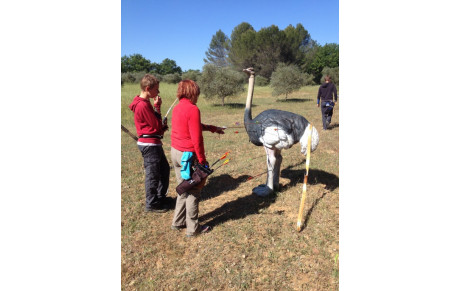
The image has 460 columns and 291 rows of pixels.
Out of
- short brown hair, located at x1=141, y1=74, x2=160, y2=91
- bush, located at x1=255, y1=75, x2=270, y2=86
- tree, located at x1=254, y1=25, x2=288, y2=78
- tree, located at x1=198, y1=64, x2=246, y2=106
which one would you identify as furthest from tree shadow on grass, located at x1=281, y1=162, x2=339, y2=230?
tree, located at x1=254, y1=25, x2=288, y2=78

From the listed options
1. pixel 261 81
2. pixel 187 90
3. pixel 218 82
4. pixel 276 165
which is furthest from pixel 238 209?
pixel 261 81

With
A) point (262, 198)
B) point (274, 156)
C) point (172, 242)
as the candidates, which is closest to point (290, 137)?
point (274, 156)

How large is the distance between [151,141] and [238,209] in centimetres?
168

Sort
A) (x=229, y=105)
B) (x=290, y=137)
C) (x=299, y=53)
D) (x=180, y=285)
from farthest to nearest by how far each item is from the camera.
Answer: (x=299, y=53)
(x=229, y=105)
(x=290, y=137)
(x=180, y=285)

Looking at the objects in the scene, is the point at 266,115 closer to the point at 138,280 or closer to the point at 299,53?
the point at 138,280

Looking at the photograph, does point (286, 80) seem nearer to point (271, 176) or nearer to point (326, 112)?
point (326, 112)

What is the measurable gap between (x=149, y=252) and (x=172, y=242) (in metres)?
0.30

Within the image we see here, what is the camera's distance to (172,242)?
351 cm

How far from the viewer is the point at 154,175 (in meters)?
4.10

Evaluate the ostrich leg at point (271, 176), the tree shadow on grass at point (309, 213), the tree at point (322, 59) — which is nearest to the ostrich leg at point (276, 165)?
the ostrich leg at point (271, 176)

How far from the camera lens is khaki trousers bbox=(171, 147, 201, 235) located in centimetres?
330

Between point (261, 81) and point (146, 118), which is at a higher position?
point (261, 81)

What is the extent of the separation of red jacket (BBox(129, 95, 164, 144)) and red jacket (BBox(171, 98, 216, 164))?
0.79 metres

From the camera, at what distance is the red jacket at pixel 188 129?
9.90 ft
